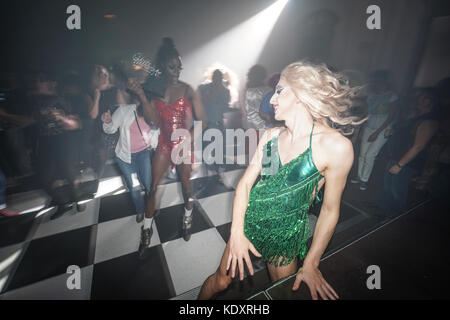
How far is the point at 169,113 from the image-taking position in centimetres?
136

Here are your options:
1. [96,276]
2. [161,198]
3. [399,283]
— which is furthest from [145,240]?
[399,283]

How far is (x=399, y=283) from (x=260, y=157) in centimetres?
62

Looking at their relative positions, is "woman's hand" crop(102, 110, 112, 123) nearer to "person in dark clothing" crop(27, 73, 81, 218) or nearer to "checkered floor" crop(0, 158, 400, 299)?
"person in dark clothing" crop(27, 73, 81, 218)

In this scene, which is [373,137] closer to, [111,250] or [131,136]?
[131,136]

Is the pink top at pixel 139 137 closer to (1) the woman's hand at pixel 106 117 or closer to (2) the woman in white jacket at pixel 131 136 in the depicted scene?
(2) the woman in white jacket at pixel 131 136

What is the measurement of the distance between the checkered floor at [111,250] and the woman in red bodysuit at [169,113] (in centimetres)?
16

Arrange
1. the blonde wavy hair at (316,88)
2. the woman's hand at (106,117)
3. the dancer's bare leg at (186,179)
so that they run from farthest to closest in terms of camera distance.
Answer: the dancer's bare leg at (186,179) → the woman's hand at (106,117) → the blonde wavy hair at (316,88)

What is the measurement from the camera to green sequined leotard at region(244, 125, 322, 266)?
0.72 meters

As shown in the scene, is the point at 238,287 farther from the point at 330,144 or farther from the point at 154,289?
the point at 330,144

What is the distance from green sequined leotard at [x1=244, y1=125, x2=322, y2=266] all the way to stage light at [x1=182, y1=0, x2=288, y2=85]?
347 cm

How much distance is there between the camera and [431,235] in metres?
0.81

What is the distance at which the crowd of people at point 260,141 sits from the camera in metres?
0.72

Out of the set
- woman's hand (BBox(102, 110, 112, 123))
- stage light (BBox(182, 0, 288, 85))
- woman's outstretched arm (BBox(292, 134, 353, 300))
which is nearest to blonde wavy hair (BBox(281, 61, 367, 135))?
woman's outstretched arm (BBox(292, 134, 353, 300))

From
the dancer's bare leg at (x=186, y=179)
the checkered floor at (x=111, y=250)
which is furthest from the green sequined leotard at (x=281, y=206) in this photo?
the dancer's bare leg at (x=186, y=179)
